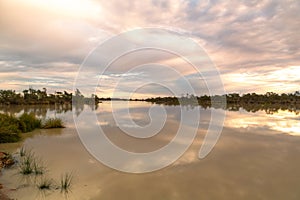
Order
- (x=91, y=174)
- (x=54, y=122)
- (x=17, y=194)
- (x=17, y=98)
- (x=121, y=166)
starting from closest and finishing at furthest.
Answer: (x=17, y=194) → (x=91, y=174) → (x=121, y=166) → (x=54, y=122) → (x=17, y=98)

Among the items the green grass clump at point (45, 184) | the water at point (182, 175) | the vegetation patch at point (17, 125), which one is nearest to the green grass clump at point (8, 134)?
the vegetation patch at point (17, 125)

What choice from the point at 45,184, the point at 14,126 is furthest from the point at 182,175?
the point at 14,126

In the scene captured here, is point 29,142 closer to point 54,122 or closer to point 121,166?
point 54,122

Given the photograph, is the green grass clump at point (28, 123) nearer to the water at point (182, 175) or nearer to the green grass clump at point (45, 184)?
the water at point (182, 175)

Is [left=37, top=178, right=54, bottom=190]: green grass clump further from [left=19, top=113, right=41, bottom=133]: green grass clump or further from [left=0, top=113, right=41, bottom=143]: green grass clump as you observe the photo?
[left=19, top=113, right=41, bottom=133]: green grass clump

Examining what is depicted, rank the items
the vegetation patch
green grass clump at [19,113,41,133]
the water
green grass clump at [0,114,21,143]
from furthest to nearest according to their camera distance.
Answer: green grass clump at [19,113,41,133] < the vegetation patch < green grass clump at [0,114,21,143] < the water

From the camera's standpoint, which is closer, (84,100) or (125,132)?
(125,132)

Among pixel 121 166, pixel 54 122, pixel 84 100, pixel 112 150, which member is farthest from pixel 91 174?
pixel 84 100

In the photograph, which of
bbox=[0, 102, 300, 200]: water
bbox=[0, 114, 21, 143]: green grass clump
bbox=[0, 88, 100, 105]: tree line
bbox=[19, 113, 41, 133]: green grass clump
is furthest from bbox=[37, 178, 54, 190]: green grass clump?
bbox=[0, 88, 100, 105]: tree line

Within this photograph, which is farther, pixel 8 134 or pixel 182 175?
pixel 8 134

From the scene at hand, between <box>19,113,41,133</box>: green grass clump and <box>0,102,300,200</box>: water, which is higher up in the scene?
<box>19,113,41,133</box>: green grass clump

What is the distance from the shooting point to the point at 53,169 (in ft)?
18.0

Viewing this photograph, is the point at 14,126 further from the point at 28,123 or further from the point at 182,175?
the point at 182,175

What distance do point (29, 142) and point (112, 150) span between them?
3347mm
